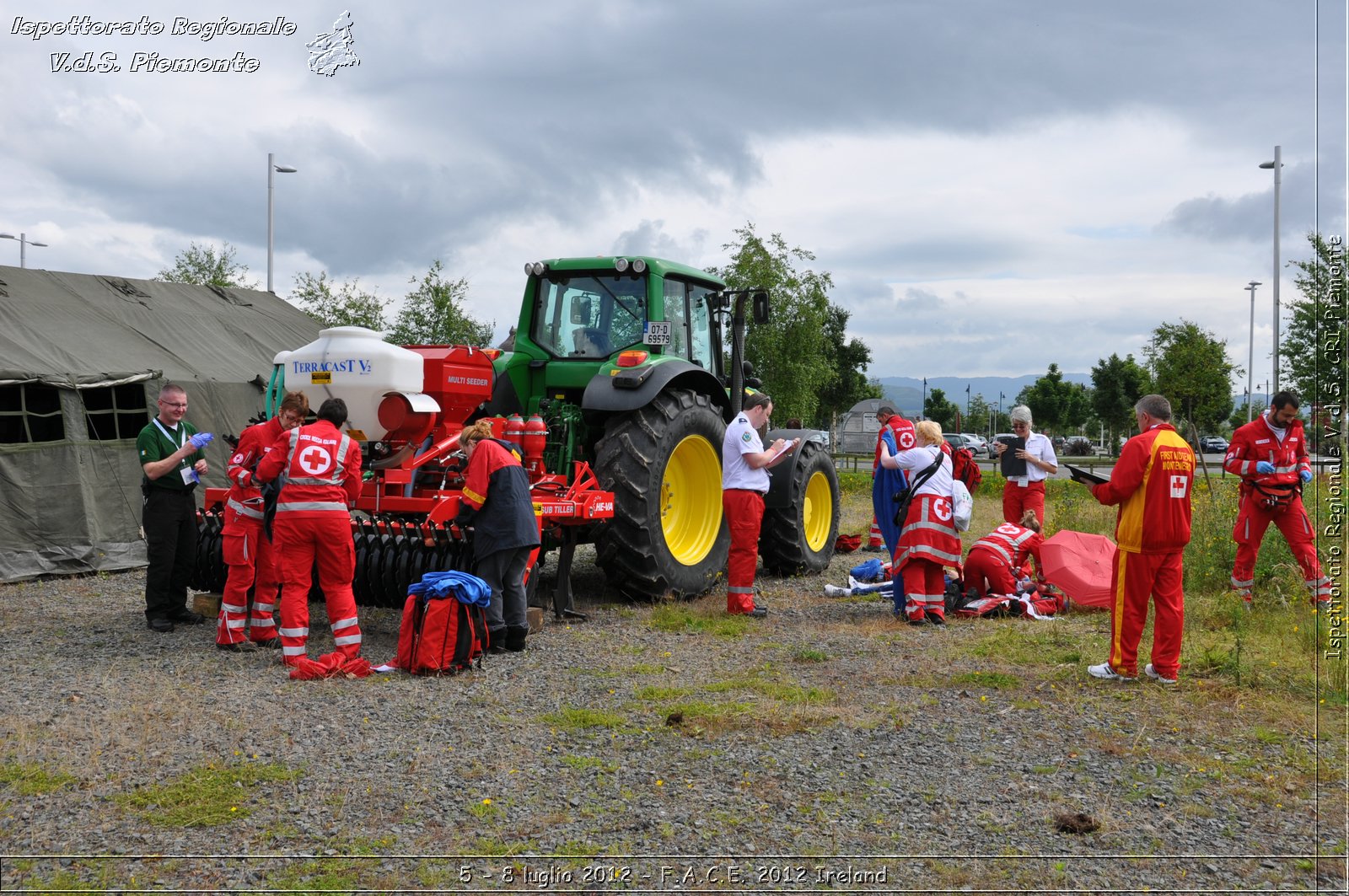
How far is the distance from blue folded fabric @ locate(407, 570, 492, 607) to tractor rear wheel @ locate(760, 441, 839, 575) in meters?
3.75

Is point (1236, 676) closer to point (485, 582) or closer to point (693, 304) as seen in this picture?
point (485, 582)

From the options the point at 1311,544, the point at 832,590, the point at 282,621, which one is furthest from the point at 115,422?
the point at 1311,544

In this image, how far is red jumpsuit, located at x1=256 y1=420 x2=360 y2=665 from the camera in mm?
5965

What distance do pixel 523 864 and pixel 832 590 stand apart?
5.59 meters

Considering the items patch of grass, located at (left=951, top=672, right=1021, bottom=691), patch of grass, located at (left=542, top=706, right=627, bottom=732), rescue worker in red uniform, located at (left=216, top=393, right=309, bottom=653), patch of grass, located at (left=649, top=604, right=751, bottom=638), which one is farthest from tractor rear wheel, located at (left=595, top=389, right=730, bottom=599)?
patch of grass, located at (left=951, top=672, right=1021, bottom=691)

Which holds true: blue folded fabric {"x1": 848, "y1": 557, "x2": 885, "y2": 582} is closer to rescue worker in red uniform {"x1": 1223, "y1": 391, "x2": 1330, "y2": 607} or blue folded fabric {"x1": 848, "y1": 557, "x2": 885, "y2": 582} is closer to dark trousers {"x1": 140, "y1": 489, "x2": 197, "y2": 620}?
rescue worker in red uniform {"x1": 1223, "y1": 391, "x2": 1330, "y2": 607}

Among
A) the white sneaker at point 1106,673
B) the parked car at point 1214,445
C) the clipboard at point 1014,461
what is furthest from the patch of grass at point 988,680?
the parked car at point 1214,445

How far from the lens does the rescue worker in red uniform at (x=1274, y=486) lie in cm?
757

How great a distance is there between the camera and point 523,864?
3.48 m

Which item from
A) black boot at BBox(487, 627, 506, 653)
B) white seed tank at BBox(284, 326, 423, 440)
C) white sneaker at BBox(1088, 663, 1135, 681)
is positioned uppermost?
white seed tank at BBox(284, 326, 423, 440)

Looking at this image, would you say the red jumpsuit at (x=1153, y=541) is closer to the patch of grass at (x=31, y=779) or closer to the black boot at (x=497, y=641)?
the black boot at (x=497, y=641)

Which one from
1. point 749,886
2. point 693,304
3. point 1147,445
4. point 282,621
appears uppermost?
point 693,304

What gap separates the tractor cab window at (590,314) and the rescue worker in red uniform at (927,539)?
7.79 feet

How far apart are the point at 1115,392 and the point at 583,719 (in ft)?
137
